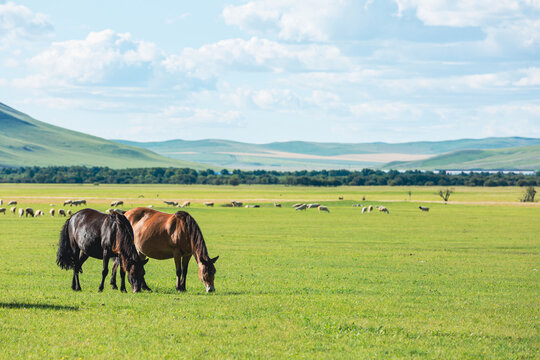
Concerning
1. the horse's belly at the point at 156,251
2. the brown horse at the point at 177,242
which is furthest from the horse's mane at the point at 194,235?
the horse's belly at the point at 156,251

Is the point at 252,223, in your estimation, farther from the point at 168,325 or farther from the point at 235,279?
the point at 168,325

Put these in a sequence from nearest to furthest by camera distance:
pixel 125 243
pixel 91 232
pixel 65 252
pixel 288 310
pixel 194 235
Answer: pixel 288 310, pixel 125 243, pixel 194 235, pixel 91 232, pixel 65 252

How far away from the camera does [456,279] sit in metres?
22.7

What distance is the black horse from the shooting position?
17281 millimetres

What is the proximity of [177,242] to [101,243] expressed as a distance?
74.6 inches

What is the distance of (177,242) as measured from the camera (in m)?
17.7

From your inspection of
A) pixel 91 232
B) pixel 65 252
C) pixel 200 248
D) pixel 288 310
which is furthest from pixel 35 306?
pixel 288 310

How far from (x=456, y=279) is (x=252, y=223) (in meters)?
36.4

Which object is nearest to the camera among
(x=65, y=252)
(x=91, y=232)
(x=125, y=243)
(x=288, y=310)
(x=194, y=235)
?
(x=288, y=310)

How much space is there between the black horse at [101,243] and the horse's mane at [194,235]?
1.32m

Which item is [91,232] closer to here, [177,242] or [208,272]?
[177,242]

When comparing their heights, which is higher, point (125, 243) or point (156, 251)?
point (125, 243)

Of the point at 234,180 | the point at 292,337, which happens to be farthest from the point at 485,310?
the point at 234,180

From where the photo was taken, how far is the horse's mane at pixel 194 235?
17.3 metres
